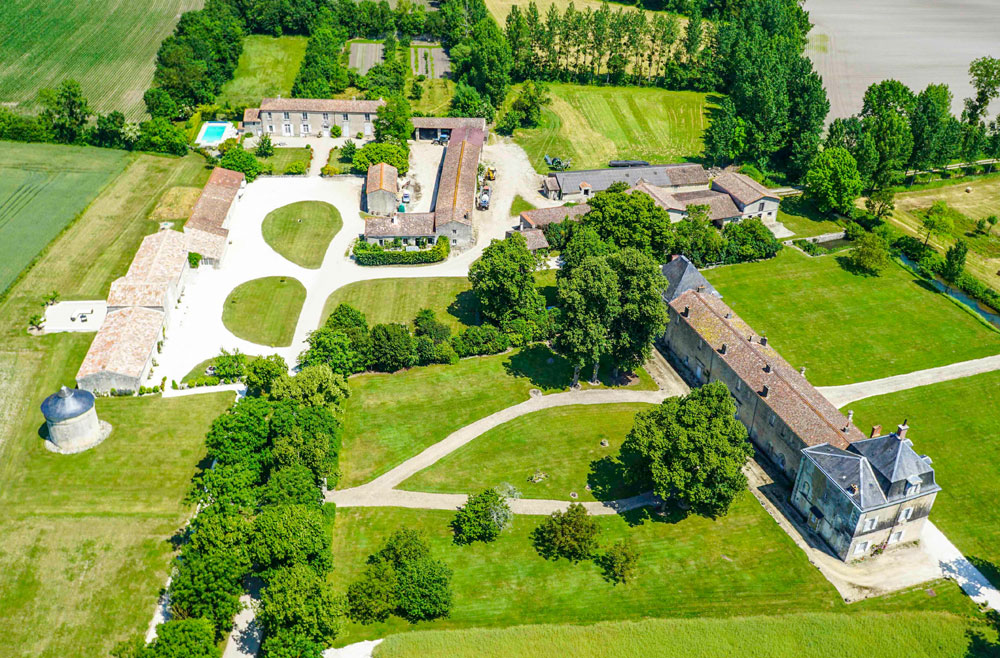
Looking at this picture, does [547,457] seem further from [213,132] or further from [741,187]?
[213,132]

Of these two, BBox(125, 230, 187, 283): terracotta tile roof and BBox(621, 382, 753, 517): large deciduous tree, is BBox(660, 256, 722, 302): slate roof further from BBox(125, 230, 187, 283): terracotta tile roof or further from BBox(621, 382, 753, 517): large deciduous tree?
BBox(125, 230, 187, 283): terracotta tile roof

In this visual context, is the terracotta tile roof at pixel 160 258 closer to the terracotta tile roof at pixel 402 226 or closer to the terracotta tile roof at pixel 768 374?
the terracotta tile roof at pixel 402 226

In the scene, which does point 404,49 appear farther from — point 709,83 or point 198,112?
point 709,83

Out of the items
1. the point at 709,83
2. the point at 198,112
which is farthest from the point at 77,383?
the point at 709,83

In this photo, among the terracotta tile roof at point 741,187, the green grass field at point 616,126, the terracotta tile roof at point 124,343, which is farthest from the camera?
the green grass field at point 616,126

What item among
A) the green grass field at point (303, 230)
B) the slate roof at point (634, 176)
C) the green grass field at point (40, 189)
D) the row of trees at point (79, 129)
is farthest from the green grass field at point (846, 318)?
the green grass field at point (40, 189)

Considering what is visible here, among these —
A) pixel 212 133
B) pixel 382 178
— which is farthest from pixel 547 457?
pixel 212 133
